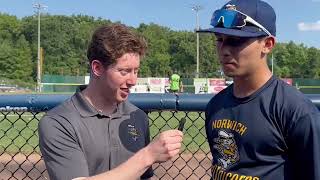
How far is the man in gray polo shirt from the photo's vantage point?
7.48 ft

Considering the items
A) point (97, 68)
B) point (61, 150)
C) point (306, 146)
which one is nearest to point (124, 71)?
point (97, 68)

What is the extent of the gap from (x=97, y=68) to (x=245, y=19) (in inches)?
29.4

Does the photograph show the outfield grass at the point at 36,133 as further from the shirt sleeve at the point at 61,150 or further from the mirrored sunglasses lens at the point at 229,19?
the shirt sleeve at the point at 61,150

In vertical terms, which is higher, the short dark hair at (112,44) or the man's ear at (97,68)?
the short dark hair at (112,44)

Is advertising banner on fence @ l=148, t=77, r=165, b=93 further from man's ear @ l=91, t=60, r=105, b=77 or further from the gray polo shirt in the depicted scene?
man's ear @ l=91, t=60, r=105, b=77

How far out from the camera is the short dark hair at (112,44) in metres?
2.42

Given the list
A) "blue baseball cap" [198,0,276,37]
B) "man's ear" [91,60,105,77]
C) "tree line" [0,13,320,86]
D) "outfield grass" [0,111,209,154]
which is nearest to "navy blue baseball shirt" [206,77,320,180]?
"blue baseball cap" [198,0,276,37]

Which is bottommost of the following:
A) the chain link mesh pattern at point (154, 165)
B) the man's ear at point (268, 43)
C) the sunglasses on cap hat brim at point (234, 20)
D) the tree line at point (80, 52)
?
the chain link mesh pattern at point (154, 165)

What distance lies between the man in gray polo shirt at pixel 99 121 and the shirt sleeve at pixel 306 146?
50 centimetres

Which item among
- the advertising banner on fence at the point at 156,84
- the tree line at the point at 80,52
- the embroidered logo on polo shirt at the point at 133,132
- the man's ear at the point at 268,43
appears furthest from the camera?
the tree line at the point at 80,52

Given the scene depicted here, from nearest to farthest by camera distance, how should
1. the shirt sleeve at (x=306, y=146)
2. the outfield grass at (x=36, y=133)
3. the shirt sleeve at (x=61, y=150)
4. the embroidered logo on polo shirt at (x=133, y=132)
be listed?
the shirt sleeve at (x=306, y=146) < the shirt sleeve at (x=61, y=150) < the embroidered logo on polo shirt at (x=133, y=132) < the outfield grass at (x=36, y=133)

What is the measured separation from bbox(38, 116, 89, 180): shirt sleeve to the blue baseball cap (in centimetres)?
82

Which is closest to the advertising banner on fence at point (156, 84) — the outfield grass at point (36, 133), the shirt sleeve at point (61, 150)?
the outfield grass at point (36, 133)

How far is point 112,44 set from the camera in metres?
2.42
